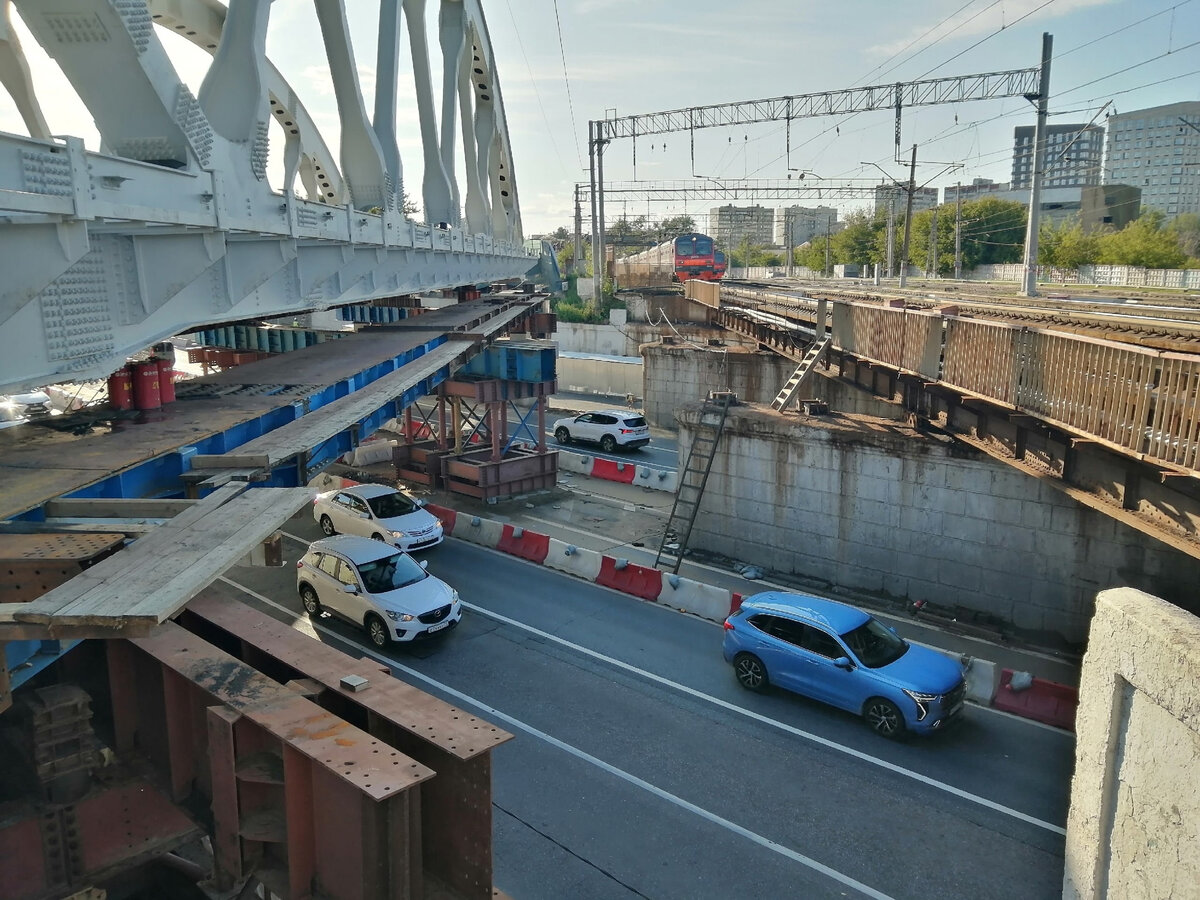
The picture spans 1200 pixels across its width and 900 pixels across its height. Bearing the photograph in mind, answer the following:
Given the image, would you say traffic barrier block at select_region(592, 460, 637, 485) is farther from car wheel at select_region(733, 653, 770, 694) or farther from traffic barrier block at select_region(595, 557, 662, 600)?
car wheel at select_region(733, 653, 770, 694)

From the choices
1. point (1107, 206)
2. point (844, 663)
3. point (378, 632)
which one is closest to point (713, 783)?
point (844, 663)

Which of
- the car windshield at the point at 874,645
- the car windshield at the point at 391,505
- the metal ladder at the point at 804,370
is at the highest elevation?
the metal ladder at the point at 804,370

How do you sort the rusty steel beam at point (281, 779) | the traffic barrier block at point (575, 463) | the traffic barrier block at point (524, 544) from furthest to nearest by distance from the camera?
1. the traffic barrier block at point (575, 463)
2. the traffic barrier block at point (524, 544)
3. the rusty steel beam at point (281, 779)

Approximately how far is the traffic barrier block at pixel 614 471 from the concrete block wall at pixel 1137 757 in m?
17.6

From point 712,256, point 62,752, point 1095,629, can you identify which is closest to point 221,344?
point 62,752

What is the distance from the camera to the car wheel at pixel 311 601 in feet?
46.3

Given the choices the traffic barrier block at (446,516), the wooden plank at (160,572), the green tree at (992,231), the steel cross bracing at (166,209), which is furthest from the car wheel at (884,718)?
the green tree at (992,231)

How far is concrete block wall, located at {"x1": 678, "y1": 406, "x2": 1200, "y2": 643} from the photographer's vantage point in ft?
41.4

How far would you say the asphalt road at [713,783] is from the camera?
7.87 metres

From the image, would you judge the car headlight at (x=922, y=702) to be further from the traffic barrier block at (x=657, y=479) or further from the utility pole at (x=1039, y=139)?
the utility pole at (x=1039, y=139)

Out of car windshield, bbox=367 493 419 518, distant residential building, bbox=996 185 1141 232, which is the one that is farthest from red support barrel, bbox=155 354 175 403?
distant residential building, bbox=996 185 1141 232

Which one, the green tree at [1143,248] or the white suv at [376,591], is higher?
the green tree at [1143,248]

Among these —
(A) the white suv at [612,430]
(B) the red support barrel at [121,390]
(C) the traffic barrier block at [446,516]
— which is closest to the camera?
(B) the red support barrel at [121,390]

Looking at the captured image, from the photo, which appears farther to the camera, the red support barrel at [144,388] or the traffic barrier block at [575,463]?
the traffic barrier block at [575,463]
